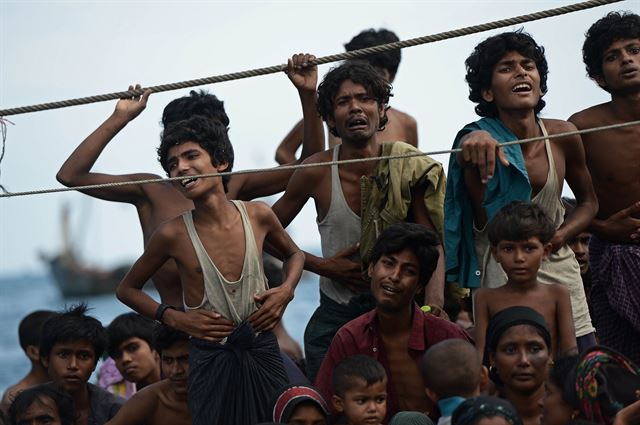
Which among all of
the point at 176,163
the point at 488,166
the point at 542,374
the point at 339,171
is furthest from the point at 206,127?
the point at 542,374

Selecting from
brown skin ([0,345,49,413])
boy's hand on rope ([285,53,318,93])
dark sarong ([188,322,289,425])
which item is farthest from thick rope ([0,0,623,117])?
brown skin ([0,345,49,413])

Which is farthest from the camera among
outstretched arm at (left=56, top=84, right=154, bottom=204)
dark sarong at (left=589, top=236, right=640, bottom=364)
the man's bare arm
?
outstretched arm at (left=56, top=84, right=154, bottom=204)

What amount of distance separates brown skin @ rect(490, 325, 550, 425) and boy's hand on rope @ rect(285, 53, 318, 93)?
4.43ft

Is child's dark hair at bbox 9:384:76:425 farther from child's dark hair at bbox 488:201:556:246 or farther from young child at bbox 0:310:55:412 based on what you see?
child's dark hair at bbox 488:201:556:246

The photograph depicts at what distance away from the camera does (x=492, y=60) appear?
6.02m

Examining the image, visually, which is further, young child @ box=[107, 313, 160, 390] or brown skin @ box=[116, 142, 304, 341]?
young child @ box=[107, 313, 160, 390]

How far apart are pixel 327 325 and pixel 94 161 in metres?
1.16

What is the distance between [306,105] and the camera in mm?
6316

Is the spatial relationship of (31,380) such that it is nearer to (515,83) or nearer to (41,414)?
(41,414)

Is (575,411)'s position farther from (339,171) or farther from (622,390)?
(339,171)

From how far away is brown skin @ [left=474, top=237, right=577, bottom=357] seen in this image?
5.55 meters

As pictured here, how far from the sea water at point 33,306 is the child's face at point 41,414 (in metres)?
16.1

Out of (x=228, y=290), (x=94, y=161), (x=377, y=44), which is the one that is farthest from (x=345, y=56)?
(x=377, y=44)

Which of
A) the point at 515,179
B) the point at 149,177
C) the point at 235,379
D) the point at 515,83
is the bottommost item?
the point at 235,379
